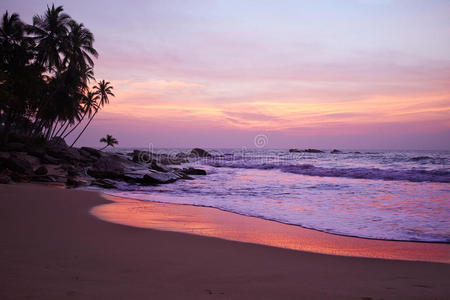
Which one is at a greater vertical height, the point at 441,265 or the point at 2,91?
the point at 2,91

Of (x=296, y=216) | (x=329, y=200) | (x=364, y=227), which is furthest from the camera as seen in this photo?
(x=329, y=200)

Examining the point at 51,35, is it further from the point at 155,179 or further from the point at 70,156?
the point at 155,179

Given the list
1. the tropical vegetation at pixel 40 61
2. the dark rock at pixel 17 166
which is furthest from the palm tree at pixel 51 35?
the dark rock at pixel 17 166

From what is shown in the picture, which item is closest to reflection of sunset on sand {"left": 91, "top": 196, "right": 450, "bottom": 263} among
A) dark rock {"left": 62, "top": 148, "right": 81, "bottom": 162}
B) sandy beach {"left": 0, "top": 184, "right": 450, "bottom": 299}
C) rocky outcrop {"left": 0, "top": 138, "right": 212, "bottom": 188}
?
sandy beach {"left": 0, "top": 184, "right": 450, "bottom": 299}

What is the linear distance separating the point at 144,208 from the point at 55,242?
12.6ft

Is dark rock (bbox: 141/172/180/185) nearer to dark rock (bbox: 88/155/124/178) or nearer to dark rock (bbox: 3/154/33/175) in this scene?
→ dark rock (bbox: 88/155/124/178)

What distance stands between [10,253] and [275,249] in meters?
3.56

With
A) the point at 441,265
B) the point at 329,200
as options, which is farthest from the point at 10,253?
the point at 329,200

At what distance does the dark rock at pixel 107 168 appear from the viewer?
54.7 feet

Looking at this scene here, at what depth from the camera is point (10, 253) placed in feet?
11.8

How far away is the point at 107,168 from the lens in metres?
18.6

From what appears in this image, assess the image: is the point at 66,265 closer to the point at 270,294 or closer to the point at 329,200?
the point at 270,294

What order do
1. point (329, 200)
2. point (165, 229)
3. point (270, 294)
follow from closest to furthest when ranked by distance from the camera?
point (270, 294)
point (165, 229)
point (329, 200)

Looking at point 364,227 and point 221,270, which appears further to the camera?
point 364,227
